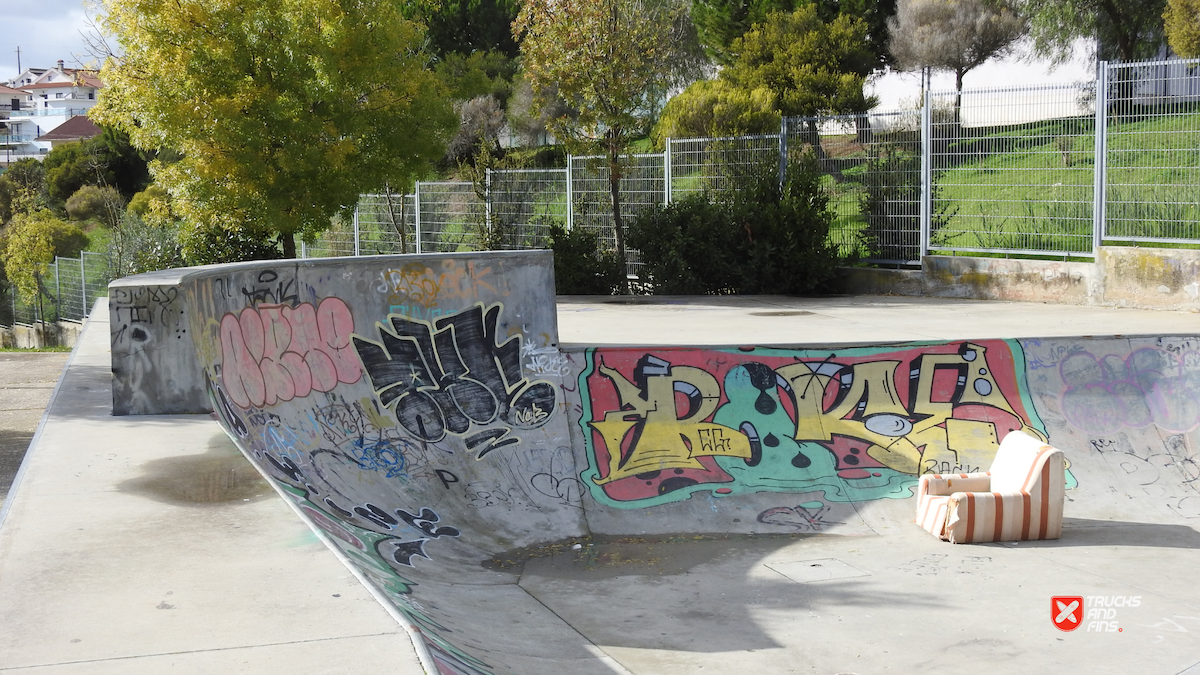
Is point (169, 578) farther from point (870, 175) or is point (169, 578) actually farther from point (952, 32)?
point (952, 32)

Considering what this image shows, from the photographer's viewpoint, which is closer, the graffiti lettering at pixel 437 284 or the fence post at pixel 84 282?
the graffiti lettering at pixel 437 284

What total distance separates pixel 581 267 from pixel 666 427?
7472mm

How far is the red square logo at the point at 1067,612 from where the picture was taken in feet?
18.0

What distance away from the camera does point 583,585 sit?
6195 mm

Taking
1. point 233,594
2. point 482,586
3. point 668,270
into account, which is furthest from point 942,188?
point 233,594

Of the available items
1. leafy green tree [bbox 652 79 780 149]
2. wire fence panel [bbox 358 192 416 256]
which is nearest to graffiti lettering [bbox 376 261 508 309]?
wire fence panel [bbox 358 192 416 256]

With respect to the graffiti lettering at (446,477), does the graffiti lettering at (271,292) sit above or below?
above

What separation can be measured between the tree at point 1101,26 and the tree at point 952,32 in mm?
664

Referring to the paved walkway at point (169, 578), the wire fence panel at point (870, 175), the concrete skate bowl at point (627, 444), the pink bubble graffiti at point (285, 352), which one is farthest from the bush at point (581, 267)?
the paved walkway at point (169, 578)

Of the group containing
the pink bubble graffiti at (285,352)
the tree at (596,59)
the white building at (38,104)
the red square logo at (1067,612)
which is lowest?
the red square logo at (1067,612)

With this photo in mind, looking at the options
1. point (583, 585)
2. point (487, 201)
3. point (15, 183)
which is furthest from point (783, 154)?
point (15, 183)

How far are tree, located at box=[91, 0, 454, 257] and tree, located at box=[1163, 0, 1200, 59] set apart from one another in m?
16.1

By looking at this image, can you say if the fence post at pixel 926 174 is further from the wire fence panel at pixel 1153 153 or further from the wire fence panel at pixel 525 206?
the wire fence panel at pixel 525 206

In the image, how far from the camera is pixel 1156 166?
1097cm
